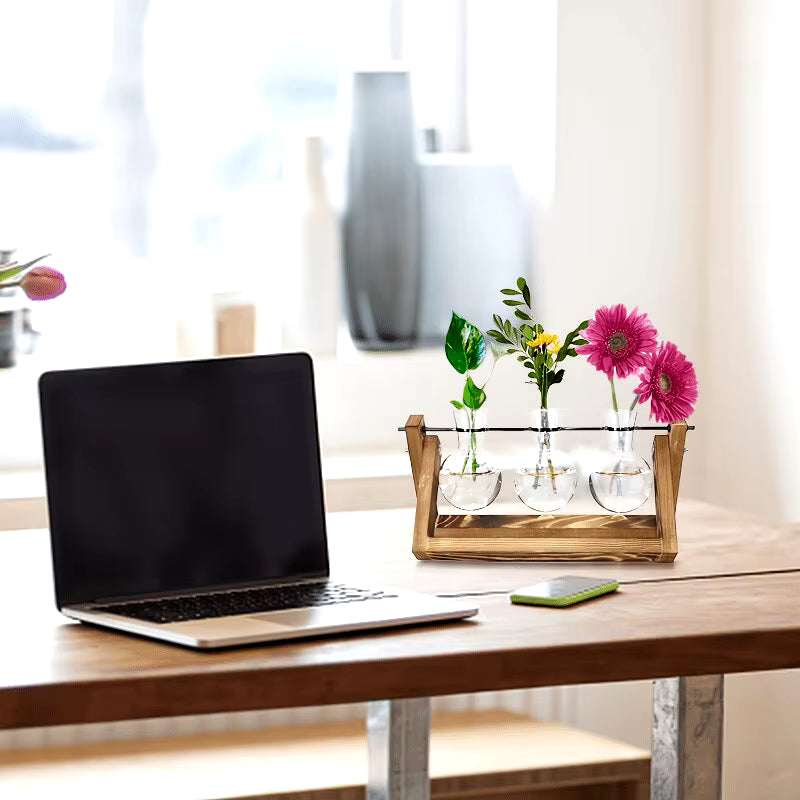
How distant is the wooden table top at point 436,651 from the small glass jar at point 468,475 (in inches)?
4.3

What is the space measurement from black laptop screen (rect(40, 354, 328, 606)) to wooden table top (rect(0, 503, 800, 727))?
0.08 m

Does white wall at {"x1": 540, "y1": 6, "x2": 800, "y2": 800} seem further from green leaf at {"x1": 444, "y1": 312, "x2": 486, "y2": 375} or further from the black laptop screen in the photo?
the black laptop screen

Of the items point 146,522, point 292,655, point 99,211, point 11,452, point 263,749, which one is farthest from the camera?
point 99,211

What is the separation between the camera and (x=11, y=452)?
2363mm

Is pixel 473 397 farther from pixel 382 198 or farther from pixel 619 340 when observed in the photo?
pixel 382 198

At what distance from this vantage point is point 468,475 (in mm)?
1582

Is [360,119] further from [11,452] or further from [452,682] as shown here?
[452,682]

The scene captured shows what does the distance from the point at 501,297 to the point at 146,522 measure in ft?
4.74

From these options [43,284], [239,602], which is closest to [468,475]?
[239,602]

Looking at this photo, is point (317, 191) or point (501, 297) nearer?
point (317, 191)

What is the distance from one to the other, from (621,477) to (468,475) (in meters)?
0.16

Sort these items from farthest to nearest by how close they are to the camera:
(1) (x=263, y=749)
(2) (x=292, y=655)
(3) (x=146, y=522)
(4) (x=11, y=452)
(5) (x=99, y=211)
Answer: (5) (x=99, y=211) < (4) (x=11, y=452) < (1) (x=263, y=749) < (3) (x=146, y=522) < (2) (x=292, y=655)

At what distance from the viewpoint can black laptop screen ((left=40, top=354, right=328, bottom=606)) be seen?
128 centimetres

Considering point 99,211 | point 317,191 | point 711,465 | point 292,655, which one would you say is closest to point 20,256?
point 99,211
